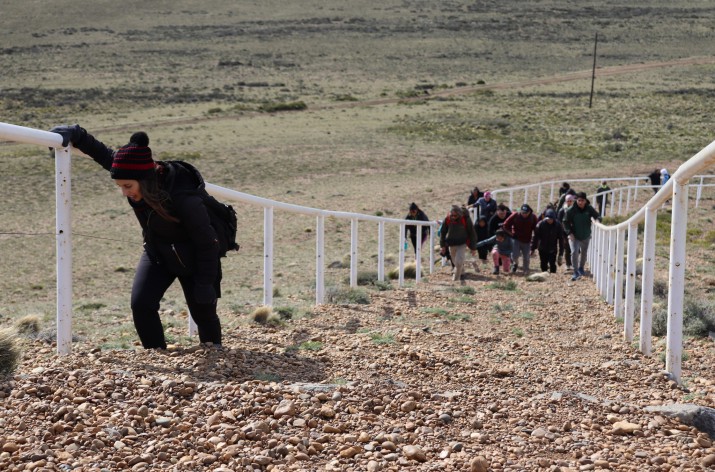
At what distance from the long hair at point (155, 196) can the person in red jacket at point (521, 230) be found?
1236 cm

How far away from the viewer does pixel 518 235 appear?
17.3m

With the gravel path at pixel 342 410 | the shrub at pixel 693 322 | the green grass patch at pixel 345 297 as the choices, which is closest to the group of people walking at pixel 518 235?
the green grass patch at pixel 345 297

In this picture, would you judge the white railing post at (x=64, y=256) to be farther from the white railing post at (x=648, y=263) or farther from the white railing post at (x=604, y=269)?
the white railing post at (x=604, y=269)

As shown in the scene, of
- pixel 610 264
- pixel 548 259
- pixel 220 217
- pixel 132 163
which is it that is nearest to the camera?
pixel 132 163

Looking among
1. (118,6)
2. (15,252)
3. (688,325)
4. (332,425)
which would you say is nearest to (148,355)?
(332,425)

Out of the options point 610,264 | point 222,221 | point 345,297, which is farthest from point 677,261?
point 345,297

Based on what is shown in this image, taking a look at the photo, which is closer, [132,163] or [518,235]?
[132,163]

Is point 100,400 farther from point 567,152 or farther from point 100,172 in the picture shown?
point 567,152

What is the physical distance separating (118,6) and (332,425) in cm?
11446

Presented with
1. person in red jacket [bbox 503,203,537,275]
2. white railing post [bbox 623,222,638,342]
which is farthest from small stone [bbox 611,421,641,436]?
person in red jacket [bbox 503,203,537,275]

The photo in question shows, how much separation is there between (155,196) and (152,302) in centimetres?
71

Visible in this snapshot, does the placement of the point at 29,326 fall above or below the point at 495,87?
below

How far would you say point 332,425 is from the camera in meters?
4.12

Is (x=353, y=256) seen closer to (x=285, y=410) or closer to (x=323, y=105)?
(x=285, y=410)
